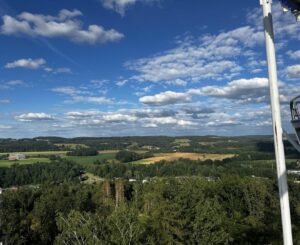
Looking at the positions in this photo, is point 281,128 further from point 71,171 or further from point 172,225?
point 71,171

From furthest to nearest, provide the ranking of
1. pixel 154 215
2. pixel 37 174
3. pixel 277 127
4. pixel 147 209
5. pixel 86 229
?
pixel 37 174 → pixel 147 209 → pixel 154 215 → pixel 86 229 → pixel 277 127

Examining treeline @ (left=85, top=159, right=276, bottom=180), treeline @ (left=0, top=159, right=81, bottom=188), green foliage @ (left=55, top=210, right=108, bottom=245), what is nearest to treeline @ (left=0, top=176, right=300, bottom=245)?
green foliage @ (left=55, top=210, right=108, bottom=245)

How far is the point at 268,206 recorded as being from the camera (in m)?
78.1

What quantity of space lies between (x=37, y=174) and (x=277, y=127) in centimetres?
14933

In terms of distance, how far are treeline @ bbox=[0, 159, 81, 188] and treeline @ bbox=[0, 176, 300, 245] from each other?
50.1 meters

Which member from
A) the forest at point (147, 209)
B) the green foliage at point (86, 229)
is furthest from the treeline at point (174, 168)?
the green foliage at point (86, 229)

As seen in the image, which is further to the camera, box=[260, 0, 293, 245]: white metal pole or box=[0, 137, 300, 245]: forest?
box=[0, 137, 300, 245]: forest

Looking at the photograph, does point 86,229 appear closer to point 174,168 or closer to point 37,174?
point 37,174

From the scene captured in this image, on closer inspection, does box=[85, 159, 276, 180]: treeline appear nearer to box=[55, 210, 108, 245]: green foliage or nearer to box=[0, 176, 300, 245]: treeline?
box=[0, 176, 300, 245]: treeline

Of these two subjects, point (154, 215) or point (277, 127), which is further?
point (154, 215)

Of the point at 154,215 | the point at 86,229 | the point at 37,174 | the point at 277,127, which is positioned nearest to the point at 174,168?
the point at 37,174

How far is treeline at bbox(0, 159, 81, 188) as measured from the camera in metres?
137

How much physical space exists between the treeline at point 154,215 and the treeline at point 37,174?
50.1 metres

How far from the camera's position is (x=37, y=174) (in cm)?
14788
